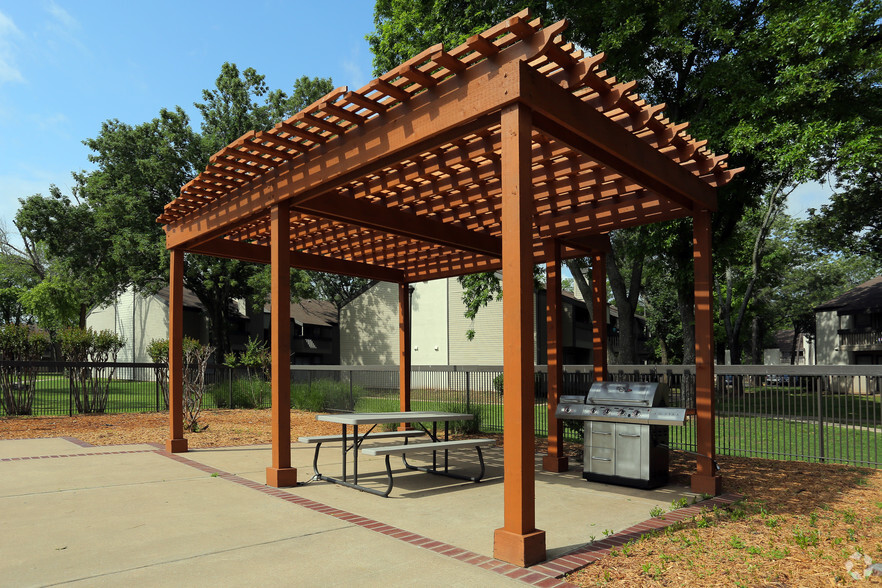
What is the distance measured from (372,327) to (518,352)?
112 ft

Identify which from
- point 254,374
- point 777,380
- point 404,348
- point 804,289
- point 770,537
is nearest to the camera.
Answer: point 770,537

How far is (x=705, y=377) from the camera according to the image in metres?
7.15

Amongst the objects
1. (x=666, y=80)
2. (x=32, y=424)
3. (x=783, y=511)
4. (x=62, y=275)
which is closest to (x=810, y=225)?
(x=666, y=80)

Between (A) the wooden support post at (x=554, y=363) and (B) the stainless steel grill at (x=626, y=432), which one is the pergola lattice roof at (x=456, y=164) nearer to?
(A) the wooden support post at (x=554, y=363)

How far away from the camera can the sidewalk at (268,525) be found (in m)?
4.23

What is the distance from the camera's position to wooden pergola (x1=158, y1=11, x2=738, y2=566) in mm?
4617

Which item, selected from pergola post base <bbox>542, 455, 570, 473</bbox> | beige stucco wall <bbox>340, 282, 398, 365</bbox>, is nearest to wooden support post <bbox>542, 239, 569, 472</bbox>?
pergola post base <bbox>542, 455, 570, 473</bbox>

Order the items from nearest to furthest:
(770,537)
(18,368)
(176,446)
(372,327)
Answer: (770,537) < (176,446) < (18,368) < (372,327)

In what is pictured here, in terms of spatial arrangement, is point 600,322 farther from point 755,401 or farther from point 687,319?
point 687,319

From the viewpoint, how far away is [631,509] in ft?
20.2

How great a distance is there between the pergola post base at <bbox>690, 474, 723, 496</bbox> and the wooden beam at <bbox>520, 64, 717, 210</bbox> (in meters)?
3.24

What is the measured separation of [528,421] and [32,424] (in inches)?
549

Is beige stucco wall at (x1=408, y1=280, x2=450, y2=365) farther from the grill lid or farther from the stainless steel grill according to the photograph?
the stainless steel grill

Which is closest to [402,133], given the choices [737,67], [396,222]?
[396,222]
